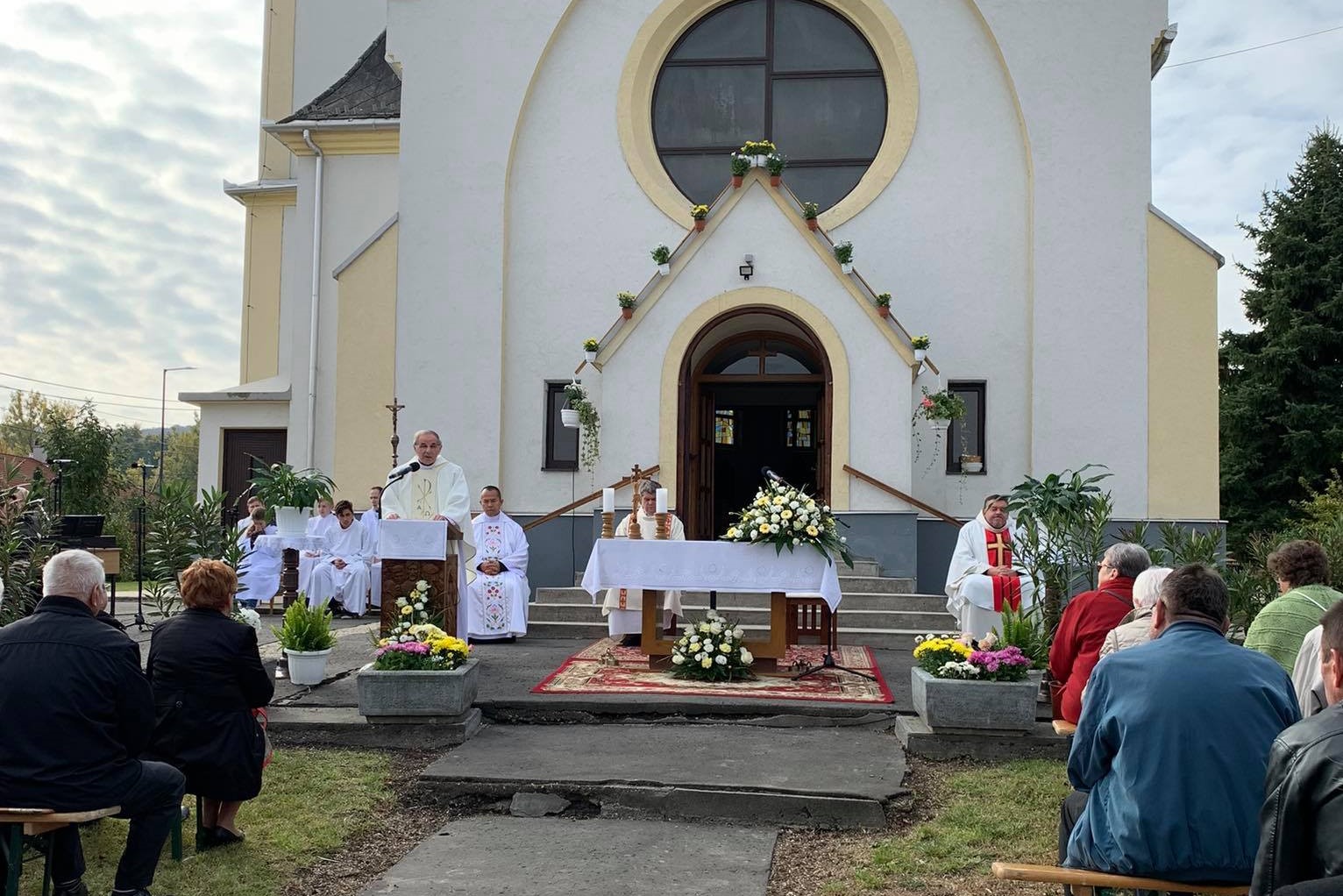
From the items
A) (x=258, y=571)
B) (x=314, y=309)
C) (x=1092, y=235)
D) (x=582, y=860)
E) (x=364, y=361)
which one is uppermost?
(x=1092, y=235)

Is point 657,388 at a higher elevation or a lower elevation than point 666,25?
lower

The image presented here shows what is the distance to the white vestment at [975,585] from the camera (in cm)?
1069

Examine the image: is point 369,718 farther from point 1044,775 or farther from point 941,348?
point 941,348

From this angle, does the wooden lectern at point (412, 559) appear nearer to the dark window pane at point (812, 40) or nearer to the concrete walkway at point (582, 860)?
the concrete walkway at point (582, 860)

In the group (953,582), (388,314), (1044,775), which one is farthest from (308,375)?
(1044,775)

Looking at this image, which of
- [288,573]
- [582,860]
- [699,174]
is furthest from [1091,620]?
[288,573]

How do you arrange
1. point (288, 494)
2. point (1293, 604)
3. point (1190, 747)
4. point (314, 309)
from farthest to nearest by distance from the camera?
point (314, 309)
point (288, 494)
point (1293, 604)
point (1190, 747)

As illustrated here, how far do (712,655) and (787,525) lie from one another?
3.95 feet

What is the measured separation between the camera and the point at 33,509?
658 centimetres

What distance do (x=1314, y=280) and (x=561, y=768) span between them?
2479cm

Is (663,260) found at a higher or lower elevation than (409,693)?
higher

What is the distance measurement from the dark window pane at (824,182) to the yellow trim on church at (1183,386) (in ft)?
Result: 13.2

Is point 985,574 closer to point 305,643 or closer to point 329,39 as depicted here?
point 305,643

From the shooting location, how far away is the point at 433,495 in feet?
34.1
